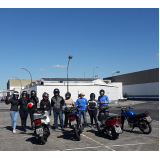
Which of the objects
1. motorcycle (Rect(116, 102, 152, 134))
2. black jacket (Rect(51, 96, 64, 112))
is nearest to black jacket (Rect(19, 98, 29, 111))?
black jacket (Rect(51, 96, 64, 112))

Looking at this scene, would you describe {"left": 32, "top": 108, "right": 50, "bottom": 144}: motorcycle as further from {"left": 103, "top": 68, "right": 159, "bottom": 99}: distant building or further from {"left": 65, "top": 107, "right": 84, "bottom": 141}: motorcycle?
{"left": 103, "top": 68, "right": 159, "bottom": 99}: distant building

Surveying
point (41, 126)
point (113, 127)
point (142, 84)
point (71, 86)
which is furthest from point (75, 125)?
point (142, 84)

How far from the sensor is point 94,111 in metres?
10.0

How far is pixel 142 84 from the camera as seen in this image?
62.8 m

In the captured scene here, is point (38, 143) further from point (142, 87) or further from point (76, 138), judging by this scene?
point (142, 87)

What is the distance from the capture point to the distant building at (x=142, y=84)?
5783 cm

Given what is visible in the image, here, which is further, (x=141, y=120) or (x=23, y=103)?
(x=23, y=103)

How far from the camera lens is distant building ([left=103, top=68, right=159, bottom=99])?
57.8 m

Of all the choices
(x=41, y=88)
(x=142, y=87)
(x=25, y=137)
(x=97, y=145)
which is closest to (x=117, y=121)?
(x=97, y=145)

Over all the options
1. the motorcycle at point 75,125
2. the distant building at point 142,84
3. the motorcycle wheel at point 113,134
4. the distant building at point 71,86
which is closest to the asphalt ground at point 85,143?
the motorcycle wheel at point 113,134

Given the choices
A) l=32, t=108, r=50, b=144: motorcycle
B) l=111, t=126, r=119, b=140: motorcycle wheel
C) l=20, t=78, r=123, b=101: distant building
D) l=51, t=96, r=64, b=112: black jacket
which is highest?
l=20, t=78, r=123, b=101: distant building

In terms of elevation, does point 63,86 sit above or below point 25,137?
above

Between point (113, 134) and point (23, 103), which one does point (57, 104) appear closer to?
point (23, 103)

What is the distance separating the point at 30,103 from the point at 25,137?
1.57m
